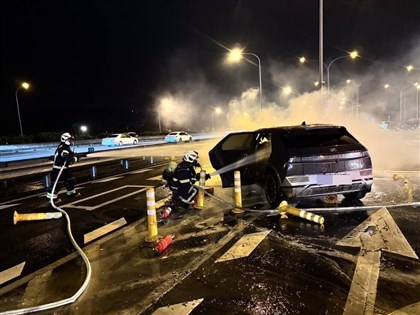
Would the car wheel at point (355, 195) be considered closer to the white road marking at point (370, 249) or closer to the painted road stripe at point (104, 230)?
the white road marking at point (370, 249)

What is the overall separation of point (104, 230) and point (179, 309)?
3242 mm

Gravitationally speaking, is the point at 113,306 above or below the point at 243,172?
below

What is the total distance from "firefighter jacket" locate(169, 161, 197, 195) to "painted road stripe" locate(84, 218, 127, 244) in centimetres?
121

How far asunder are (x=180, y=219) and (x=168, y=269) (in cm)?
232

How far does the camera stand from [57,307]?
361 cm

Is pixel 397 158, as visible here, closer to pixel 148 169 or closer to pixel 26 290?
pixel 148 169

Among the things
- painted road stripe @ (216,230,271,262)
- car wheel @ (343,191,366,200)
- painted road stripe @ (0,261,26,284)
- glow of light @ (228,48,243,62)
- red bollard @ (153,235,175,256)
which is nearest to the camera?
painted road stripe @ (0,261,26,284)

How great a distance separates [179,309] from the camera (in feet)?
11.2

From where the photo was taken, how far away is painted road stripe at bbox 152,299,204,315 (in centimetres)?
337

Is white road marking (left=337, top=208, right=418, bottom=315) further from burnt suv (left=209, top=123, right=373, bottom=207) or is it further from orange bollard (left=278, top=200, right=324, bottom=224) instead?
burnt suv (left=209, top=123, right=373, bottom=207)

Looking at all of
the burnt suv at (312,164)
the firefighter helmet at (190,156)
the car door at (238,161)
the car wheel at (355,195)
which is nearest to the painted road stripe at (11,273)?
the firefighter helmet at (190,156)

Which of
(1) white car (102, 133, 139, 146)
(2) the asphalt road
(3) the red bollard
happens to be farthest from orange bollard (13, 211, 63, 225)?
(1) white car (102, 133, 139, 146)

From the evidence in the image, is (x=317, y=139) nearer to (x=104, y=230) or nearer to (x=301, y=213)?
(x=301, y=213)

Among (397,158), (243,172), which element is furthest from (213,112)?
(243,172)
